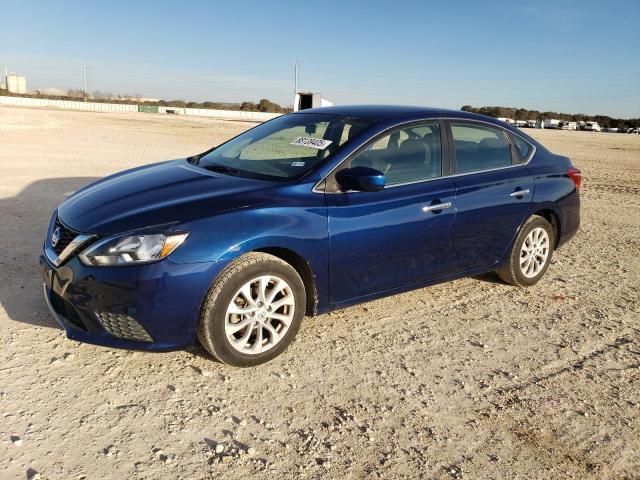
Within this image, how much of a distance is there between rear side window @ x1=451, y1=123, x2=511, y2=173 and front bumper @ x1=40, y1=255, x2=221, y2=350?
243 cm

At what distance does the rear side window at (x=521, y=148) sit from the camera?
507cm

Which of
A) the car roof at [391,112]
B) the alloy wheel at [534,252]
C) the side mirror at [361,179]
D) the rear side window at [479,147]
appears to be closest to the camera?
the side mirror at [361,179]

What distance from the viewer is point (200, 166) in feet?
14.6

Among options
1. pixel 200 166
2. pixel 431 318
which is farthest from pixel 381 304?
pixel 200 166

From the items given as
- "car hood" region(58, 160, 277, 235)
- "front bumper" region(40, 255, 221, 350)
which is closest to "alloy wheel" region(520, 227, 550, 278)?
"car hood" region(58, 160, 277, 235)

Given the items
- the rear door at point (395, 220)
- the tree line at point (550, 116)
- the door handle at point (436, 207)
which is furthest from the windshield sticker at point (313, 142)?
the tree line at point (550, 116)

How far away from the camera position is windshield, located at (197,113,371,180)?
13.0 feet

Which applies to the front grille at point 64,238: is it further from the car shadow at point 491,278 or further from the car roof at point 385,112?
the car shadow at point 491,278

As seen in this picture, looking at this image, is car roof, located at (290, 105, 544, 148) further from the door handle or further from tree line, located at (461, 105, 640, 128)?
tree line, located at (461, 105, 640, 128)

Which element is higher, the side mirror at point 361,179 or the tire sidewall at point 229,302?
the side mirror at point 361,179

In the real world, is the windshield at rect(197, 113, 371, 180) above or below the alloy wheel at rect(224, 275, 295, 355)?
above

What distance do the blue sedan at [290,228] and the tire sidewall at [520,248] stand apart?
0.05 ft

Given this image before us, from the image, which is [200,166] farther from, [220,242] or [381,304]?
[381,304]

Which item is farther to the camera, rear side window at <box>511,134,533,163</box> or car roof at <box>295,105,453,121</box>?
rear side window at <box>511,134,533,163</box>
